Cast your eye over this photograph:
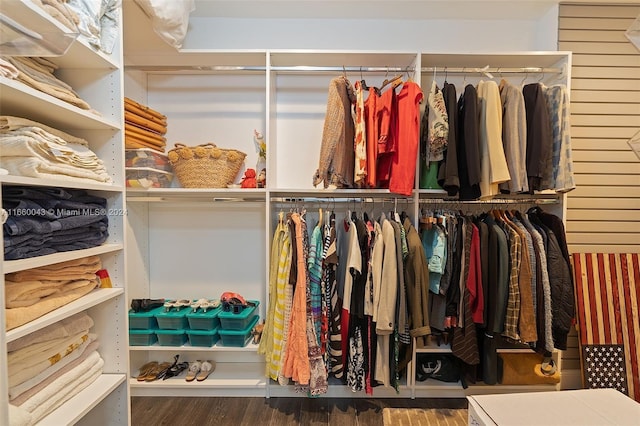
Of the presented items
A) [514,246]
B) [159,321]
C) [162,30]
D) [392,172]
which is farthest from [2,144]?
[514,246]

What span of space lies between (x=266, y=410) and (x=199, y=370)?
1.92ft

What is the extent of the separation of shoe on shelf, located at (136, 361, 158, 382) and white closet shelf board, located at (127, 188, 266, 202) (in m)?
1.25

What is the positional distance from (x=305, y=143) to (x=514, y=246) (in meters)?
1.59

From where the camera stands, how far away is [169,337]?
6.56 feet

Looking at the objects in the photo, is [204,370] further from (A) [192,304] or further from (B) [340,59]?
(B) [340,59]

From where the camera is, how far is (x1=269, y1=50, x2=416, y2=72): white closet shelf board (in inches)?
75.4

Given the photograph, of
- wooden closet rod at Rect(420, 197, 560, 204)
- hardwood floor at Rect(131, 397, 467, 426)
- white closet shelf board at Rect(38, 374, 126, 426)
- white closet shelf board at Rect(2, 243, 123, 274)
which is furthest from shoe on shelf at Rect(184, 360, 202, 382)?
wooden closet rod at Rect(420, 197, 560, 204)

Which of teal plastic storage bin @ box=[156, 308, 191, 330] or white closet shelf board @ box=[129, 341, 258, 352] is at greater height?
teal plastic storage bin @ box=[156, 308, 191, 330]

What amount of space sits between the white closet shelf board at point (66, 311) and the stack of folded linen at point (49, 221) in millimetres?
221

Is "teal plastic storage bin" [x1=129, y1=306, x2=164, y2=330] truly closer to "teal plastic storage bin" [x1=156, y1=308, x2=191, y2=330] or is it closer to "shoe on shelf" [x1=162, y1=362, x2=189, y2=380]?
"teal plastic storage bin" [x1=156, y1=308, x2=191, y2=330]

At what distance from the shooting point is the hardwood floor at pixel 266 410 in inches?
72.6

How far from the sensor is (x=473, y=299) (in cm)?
178

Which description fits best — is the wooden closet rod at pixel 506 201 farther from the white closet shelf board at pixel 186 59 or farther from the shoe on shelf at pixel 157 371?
the shoe on shelf at pixel 157 371

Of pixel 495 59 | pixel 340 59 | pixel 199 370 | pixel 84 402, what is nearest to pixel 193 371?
pixel 199 370
